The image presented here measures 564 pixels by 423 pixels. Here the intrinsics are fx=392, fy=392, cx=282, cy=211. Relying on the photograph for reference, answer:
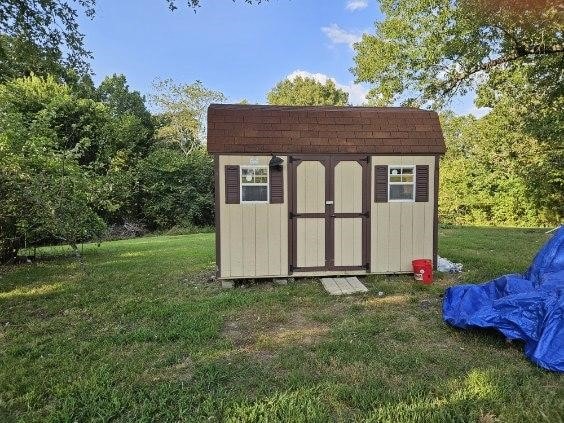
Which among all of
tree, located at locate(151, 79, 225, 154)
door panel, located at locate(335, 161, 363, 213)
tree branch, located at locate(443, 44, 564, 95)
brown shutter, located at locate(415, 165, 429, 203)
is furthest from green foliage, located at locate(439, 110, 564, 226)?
tree, located at locate(151, 79, 225, 154)

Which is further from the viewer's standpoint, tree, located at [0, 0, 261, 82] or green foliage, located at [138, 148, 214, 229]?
green foliage, located at [138, 148, 214, 229]

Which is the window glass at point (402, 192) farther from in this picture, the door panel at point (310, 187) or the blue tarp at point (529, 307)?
the blue tarp at point (529, 307)

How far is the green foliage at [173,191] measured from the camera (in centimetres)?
1939

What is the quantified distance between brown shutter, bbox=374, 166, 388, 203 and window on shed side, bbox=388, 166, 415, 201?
3.0 inches

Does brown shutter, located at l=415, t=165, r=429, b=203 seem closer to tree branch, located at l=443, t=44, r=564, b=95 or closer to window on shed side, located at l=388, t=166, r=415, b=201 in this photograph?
window on shed side, located at l=388, t=166, r=415, b=201

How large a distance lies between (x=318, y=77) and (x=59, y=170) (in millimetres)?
28849

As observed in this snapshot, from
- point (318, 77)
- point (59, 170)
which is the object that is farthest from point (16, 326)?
point (318, 77)

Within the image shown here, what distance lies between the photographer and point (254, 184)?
653 centimetres

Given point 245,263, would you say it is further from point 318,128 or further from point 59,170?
point 59,170

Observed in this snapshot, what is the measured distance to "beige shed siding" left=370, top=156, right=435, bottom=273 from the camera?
22.4 feet

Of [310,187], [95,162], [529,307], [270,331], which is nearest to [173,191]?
[95,162]

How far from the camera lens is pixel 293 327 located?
4508mm

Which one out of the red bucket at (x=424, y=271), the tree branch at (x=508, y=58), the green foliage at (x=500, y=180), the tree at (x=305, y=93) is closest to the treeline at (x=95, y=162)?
the red bucket at (x=424, y=271)

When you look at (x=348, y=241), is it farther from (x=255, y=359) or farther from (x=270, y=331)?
(x=255, y=359)
